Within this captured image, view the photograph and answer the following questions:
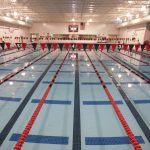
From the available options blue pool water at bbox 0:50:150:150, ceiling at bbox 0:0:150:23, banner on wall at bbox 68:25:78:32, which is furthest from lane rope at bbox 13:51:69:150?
banner on wall at bbox 68:25:78:32

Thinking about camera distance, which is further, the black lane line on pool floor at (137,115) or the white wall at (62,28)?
the white wall at (62,28)

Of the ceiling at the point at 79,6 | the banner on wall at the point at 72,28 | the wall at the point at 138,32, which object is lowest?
the wall at the point at 138,32

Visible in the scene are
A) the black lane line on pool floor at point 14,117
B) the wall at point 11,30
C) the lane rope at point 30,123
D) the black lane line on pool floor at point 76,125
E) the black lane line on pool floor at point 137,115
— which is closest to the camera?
the lane rope at point 30,123

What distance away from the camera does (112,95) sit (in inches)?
195

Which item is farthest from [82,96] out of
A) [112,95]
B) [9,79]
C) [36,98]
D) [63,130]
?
[9,79]

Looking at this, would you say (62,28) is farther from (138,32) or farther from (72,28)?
(138,32)

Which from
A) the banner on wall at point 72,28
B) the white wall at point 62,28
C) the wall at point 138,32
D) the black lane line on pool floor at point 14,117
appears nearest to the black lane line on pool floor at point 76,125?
the black lane line on pool floor at point 14,117

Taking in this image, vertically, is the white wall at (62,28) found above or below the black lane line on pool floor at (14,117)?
above

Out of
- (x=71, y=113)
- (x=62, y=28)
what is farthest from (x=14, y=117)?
(x=62, y=28)

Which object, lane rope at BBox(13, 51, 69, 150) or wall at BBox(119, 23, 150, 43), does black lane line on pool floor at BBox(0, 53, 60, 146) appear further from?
wall at BBox(119, 23, 150, 43)

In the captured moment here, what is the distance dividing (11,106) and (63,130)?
1.62m

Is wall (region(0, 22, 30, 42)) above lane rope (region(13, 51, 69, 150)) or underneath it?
above

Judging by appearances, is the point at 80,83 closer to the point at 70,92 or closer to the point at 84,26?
the point at 70,92

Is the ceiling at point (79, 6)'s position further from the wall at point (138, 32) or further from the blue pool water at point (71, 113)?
the blue pool water at point (71, 113)
